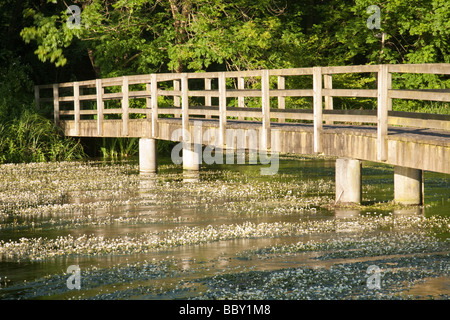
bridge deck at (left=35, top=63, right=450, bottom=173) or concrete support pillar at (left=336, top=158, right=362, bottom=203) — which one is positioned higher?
bridge deck at (left=35, top=63, right=450, bottom=173)

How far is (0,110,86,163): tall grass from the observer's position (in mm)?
24688

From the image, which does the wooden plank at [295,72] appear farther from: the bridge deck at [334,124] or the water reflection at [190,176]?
the water reflection at [190,176]

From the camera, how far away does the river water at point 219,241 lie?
866 centimetres

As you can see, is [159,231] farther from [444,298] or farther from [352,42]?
[352,42]

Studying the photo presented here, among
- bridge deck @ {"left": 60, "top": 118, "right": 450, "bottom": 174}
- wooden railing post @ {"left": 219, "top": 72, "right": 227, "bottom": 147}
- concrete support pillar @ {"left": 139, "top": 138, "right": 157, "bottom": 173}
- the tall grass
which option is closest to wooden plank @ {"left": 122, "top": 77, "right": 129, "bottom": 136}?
concrete support pillar @ {"left": 139, "top": 138, "right": 157, "bottom": 173}

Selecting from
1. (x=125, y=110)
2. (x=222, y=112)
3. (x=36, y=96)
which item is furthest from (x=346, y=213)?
(x=36, y=96)

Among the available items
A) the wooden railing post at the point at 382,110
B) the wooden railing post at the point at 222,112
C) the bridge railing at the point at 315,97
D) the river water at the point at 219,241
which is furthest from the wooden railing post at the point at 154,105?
the wooden railing post at the point at 382,110

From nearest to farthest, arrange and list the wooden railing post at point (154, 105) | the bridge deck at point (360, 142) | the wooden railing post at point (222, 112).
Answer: the bridge deck at point (360, 142) < the wooden railing post at point (222, 112) < the wooden railing post at point (154, 105)

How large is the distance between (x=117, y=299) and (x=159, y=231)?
4.02 m

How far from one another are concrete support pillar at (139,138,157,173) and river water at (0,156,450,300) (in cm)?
241

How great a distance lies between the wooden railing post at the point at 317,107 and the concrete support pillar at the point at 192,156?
7.94 metres

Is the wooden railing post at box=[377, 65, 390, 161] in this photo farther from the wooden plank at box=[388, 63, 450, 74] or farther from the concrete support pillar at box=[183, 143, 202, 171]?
the concrete support pillar at box=[183, 143, 202, 171]

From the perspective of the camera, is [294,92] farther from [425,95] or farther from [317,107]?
[425,95]
